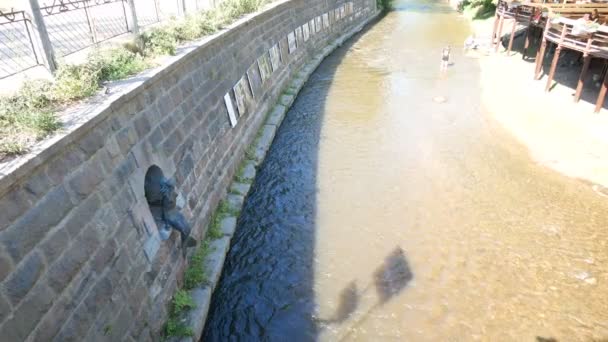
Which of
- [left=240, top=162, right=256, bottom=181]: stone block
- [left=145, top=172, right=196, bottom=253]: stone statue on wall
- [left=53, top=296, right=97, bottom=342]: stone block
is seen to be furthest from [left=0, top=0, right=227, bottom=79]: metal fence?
[left=240, top=162, right=256, bottom=181]: stone block

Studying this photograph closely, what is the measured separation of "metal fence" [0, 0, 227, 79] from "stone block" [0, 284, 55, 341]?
3.05 meters

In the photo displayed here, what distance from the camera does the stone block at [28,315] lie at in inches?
124

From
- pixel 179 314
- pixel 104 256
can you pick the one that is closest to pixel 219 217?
pixel 179 314

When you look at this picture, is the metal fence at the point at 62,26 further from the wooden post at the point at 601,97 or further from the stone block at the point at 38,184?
the wooden post at the point at 601,97

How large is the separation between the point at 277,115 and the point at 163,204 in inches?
309

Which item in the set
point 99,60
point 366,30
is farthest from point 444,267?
point 366,30

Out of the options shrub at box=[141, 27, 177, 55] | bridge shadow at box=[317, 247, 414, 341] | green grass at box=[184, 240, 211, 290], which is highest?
shrub at box=[141, 27, 177, 55]

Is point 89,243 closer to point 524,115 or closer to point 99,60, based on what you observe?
point 99,60

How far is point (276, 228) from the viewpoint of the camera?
27.4 feet

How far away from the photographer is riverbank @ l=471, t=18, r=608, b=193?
33.1 feet

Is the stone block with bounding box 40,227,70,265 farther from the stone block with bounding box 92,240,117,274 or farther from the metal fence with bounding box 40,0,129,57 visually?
the metal fence with bounding box 40,0,129,57

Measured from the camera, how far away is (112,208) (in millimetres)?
4715

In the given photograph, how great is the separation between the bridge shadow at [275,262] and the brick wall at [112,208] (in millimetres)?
898

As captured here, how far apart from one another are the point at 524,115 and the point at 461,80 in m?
4.81
